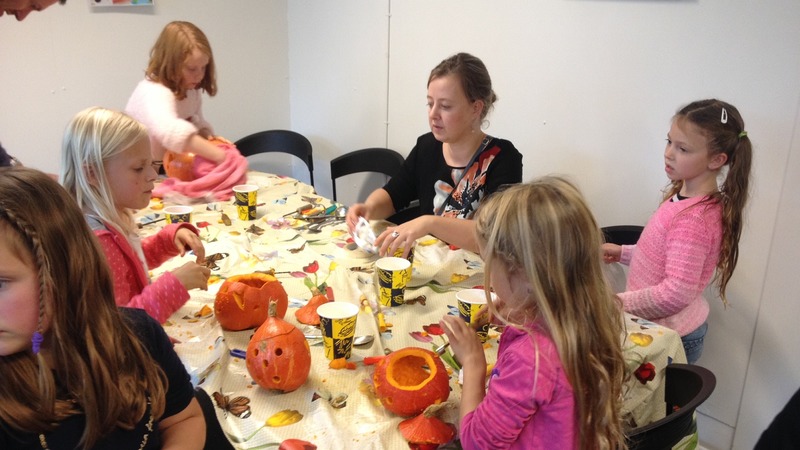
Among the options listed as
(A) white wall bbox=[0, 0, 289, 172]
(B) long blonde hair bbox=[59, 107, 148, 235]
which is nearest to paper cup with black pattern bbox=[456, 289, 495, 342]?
(B) long blonde hair bbox=[59, 107, 148, 235]

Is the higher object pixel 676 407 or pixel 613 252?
pixel 613 252

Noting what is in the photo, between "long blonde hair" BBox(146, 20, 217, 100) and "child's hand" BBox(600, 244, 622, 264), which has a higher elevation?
"long blonde hair" BBox(146, 20, 217, 100)

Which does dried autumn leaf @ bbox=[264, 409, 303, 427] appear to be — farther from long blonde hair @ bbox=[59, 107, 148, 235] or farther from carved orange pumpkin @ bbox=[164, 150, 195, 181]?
carved orange pumpkin @ bbox=[164, 150, 195, 181]

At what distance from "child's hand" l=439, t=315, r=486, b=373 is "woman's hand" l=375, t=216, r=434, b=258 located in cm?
51

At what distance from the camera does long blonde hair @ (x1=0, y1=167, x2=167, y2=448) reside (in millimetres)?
810

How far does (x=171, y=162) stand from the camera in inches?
94.7

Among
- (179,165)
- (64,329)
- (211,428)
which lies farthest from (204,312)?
(179,165)

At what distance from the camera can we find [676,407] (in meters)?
1.26

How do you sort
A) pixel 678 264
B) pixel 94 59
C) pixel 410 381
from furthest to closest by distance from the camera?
pixel 94 59, pixel 678 264, pixel 410 381

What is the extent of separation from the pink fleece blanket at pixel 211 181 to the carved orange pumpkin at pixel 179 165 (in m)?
0.02

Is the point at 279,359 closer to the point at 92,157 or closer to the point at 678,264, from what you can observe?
the point at 92,157

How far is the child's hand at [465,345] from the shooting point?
3.61ft

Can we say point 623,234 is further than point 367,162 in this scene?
No

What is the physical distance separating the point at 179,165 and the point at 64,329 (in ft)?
5.43
